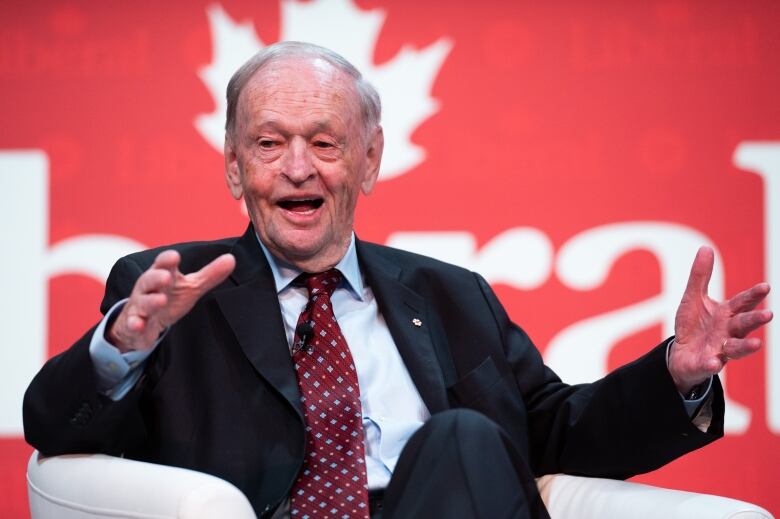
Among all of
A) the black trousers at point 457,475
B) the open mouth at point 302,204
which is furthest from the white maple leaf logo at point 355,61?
the black trousers at point 457,475

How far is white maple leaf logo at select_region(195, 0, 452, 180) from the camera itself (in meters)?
2.90

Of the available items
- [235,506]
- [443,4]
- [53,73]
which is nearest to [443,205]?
[443,4]

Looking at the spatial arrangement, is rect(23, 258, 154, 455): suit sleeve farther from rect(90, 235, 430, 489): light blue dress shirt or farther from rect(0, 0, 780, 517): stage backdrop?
rect(0, 0, 780, 517): stage backdrop

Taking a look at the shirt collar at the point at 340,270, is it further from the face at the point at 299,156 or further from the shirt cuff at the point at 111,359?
the shirt cuff at the point at 111,359

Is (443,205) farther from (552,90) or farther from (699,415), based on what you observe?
(699,415)

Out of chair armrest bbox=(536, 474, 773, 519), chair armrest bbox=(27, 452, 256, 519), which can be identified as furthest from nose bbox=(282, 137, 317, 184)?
chair armrest bbox=(536, 474, 773, 519)

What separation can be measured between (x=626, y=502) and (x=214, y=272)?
77 centimetres

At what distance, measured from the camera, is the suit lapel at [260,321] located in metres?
1.91

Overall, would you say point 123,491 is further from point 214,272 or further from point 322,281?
point 322,281

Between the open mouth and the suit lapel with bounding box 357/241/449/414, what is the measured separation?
0.56ft

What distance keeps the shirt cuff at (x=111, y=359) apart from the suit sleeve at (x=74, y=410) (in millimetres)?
12

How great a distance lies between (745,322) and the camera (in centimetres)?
171

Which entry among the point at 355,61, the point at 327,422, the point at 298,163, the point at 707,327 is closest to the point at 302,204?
the point at 298,163

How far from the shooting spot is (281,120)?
6.77 ft
